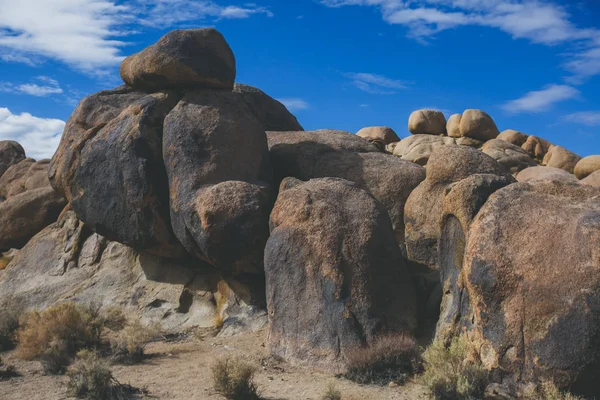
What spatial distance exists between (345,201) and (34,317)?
6.27 meters

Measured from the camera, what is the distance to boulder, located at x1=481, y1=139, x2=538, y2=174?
3119cm

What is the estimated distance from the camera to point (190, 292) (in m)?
13.4

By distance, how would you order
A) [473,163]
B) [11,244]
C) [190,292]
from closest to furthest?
[473,163] → [190,292] → [11,244]

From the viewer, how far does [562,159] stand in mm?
34125

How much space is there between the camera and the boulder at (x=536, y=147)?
36.4 meters

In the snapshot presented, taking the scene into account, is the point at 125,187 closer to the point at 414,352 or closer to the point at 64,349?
the point at 64,349

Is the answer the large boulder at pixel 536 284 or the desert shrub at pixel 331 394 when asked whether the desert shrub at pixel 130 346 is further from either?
the large boulder at pixel 536 284

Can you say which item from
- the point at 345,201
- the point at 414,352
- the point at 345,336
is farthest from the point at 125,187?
the point at 414,352

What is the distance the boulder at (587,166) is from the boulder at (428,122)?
9181 mm

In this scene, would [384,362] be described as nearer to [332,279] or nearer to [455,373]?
[455,373]

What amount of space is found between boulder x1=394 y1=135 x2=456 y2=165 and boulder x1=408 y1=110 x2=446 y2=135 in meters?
2.75

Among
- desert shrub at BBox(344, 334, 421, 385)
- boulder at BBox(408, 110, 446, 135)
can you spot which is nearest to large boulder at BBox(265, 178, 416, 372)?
desert shrub at BBox(344, 334, 421, 385)

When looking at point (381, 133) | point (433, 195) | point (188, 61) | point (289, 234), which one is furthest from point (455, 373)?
point (381, 133)

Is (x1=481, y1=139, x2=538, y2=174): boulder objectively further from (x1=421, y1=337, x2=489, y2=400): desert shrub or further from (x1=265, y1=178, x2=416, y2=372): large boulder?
(x1=421, y1=337, x2=489, y2=400): desert shrub
